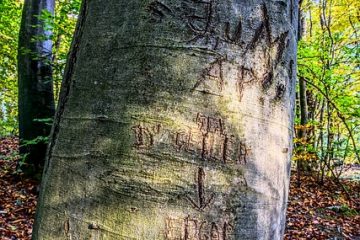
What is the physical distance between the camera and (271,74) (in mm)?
664

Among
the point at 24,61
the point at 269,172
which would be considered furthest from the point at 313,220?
the point at 269,172

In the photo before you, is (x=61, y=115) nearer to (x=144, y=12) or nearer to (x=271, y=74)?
(x=144, y=12)

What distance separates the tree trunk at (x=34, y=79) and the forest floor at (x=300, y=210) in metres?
0.54

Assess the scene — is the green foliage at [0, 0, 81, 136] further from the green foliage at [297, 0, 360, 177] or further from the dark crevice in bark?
the dark crevice in bark

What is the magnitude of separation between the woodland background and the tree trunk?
7.2 inches

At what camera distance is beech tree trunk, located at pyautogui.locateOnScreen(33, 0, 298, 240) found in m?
0.58

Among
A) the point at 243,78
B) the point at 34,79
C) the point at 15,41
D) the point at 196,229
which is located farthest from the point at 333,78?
the point at 15,41

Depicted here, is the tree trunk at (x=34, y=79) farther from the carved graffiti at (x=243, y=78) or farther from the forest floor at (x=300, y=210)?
the carved graffiti at (x=243, y=78)

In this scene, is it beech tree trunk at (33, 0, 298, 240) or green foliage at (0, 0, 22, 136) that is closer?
beech tree trunk at (33, 0, 298, 240)

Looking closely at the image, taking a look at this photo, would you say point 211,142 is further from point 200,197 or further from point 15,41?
point 15,41

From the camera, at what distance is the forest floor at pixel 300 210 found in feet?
13.5

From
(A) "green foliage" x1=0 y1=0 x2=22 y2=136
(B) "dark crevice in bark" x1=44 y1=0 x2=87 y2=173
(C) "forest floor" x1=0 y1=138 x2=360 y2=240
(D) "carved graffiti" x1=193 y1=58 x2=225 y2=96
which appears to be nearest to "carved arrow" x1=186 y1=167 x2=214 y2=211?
(D) "carved graffiti" x1=193 y1=58 x2=225 y2=96

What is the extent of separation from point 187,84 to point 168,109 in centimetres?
5

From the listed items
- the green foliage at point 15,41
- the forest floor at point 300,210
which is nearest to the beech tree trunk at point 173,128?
the forest floor at point 300,210
